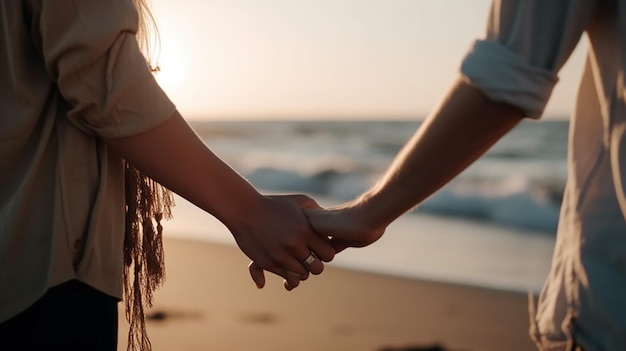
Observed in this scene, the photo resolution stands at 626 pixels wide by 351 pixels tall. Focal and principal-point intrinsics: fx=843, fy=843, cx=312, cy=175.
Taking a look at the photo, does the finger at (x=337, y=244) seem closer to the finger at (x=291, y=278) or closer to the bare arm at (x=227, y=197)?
the bare arm at (x=227, y=197)

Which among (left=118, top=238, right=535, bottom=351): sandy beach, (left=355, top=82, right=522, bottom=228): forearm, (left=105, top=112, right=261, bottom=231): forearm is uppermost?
(left=355, top=82, right=522, bottom=228): forearm

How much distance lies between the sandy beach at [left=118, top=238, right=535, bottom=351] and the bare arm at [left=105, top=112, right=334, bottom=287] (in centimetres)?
198

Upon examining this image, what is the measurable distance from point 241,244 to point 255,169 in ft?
44.3

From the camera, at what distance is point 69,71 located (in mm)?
1651

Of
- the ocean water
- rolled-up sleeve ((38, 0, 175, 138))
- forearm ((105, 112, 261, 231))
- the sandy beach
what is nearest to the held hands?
forearm ((105, 112, 261, 231))

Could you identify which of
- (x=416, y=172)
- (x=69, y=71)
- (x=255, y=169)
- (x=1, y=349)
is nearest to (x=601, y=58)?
(x=416, y=172)

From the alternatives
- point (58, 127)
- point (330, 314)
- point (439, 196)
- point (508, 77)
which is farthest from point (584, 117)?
point (439, 196)

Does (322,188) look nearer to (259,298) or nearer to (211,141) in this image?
(259,298)

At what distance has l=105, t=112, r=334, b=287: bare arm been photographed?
185 cm

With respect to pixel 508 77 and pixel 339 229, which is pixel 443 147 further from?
pixel 339 229

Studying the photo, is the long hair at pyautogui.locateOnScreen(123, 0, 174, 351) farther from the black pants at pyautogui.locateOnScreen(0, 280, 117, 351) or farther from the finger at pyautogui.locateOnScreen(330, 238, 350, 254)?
the finger at pyautogui.locateOnScreen(330, 238, 350, 254)

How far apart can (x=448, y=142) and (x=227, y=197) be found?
0.77 meters

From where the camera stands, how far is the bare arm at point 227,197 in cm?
185

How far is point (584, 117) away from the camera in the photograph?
1420mm
